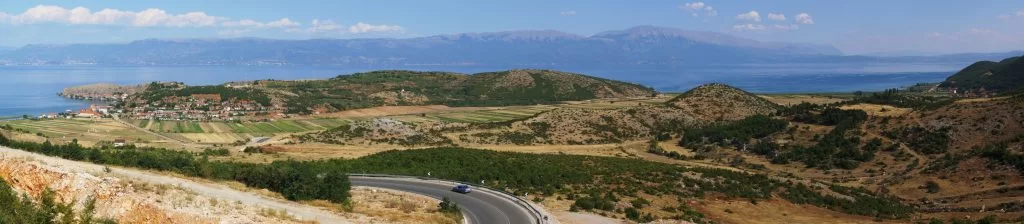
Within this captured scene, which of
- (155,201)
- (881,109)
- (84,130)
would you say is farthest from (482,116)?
(155,201)

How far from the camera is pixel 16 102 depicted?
185 m

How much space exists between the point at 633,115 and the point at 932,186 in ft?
162

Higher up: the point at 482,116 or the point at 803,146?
the point at 803,146

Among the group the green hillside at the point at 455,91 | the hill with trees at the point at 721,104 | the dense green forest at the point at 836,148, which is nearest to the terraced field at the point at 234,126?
the green hillside at the point at 455,91

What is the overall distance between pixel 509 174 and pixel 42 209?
92.4ft

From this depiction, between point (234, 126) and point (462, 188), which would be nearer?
point (462, 188)

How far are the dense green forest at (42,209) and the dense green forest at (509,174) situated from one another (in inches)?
403

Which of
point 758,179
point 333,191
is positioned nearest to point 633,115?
point 758,179

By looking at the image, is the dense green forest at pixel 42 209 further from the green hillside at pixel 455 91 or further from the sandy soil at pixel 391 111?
the green hillside at pixel 455 91

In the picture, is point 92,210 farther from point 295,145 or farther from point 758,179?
point 295,145

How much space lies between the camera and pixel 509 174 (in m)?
44.3

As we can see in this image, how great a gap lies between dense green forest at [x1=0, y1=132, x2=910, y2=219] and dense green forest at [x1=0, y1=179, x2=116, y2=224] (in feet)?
33.6

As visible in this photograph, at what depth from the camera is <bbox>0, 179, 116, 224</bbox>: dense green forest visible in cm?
1947

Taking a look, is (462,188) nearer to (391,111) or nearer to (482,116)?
(482,116)
